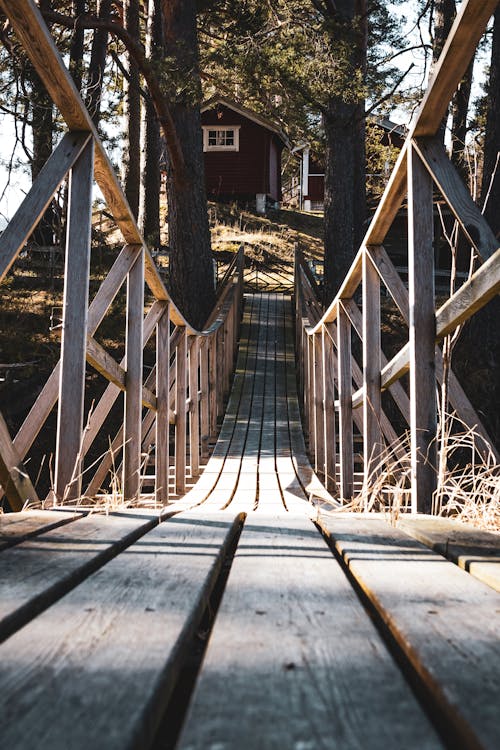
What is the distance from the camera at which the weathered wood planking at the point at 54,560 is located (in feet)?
3.99

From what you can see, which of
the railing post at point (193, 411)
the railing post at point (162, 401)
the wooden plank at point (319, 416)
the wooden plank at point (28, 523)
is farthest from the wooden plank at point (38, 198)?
the railing post at point (193, 411)

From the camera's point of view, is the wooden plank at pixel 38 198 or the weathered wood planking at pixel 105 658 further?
the wooden plank at pixel 38 198

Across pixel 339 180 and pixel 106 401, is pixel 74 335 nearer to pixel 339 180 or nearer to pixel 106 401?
pixel 106 401

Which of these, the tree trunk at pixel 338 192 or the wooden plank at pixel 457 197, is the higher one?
the tree trunk at pixel 338 192

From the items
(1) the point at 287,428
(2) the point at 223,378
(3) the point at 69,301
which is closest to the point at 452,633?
(3) the point at 69,301

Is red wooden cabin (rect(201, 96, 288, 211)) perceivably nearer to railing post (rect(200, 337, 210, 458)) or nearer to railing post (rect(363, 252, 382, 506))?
railing post (rect(200, 337, 210, 458))

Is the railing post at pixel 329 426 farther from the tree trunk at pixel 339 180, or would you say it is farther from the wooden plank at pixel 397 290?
the tree trunk at pixel 339 180

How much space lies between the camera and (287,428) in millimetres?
8180

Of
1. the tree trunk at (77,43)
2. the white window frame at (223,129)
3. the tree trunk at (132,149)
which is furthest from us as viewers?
the white window frame at (223,129)

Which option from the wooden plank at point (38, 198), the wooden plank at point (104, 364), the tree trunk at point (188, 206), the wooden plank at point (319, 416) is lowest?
the wooden plank at point (319, 416)

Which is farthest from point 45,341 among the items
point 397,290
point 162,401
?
point 397,290

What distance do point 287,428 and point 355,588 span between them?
21.9ft

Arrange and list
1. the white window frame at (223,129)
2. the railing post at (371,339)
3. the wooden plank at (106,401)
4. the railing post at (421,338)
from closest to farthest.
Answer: the railing post at (421,338) < the wooden plank at (106,401) < the railing post at (371,339) < the white window frame at (223,129)

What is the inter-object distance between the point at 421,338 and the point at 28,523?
140 centimetres
